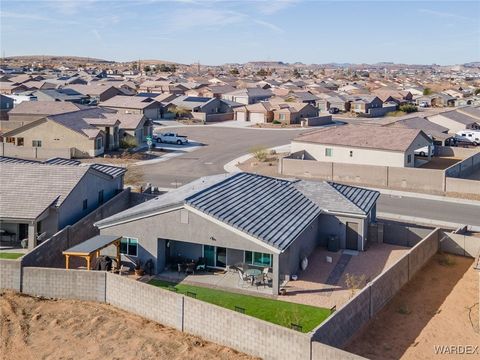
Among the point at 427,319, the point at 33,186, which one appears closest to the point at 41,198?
the point at 33,186

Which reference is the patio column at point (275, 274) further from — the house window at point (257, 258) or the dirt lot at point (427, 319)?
the dirt lot at point (427, 319)

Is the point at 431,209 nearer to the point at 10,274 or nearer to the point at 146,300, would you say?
the point at 146,300

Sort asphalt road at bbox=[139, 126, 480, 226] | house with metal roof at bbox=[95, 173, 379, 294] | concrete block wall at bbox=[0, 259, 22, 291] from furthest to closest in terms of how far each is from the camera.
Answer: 1. asphalt road at bbox=[139, 126, 480, 226]
2. house with metal roof at bbox=[95, 173, 379, 294]
3. concrete block wall at bbox=[0, 259, 22, 291]

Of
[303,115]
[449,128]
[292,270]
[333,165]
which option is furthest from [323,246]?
[303,115]

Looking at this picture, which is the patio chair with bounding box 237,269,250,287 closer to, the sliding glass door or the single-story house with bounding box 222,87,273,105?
the sliding glass door

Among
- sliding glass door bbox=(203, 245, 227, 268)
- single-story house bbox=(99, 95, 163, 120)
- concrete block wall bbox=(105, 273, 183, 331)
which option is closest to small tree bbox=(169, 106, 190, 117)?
single-story house bbox=(99, 95, 163, 120)

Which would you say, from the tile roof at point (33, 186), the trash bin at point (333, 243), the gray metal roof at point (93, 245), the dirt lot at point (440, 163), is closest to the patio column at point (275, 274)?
the trash bin at point (333, 243)
